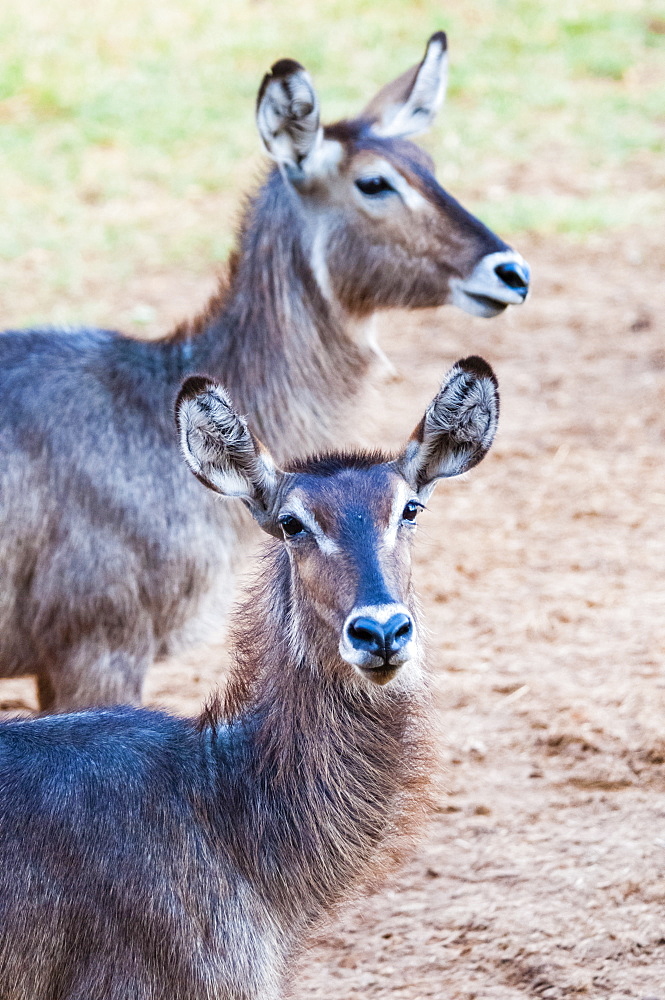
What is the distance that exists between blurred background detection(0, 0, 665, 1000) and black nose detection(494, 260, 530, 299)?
94 cm

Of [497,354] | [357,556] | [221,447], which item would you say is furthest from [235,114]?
[357,556]

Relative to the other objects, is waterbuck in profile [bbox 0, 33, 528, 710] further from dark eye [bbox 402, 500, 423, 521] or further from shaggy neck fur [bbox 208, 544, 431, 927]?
dark eye [bbox 402, 500, 423, 521]

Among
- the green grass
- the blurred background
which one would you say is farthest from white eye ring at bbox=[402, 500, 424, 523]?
the green grass

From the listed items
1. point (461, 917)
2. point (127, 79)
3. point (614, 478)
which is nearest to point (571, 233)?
point (614, 478)

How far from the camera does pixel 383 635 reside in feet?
12.1

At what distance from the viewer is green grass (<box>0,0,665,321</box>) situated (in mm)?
12758

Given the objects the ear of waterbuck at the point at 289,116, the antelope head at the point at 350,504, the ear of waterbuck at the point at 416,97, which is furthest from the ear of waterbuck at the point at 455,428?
the ear of waterbuck at the point at 416,97

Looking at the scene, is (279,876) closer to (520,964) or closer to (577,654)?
(520,964)

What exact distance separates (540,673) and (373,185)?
2572 mm

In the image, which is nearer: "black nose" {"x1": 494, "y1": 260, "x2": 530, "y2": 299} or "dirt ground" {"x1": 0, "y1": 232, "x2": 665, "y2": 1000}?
"dirt ground" {"x1": 0, "y1": 232, "x2": 665, "y2": 1000}

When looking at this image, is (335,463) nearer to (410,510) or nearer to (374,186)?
(410,510)

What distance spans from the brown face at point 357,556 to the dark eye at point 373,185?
2344mm

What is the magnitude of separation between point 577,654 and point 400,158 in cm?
268

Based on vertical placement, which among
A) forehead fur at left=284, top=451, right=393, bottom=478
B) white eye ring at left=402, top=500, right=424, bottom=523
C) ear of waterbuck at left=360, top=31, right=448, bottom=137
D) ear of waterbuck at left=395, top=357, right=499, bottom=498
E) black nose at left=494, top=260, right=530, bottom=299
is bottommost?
white eye ring at left=402, top=500, right=424, bottom=523
